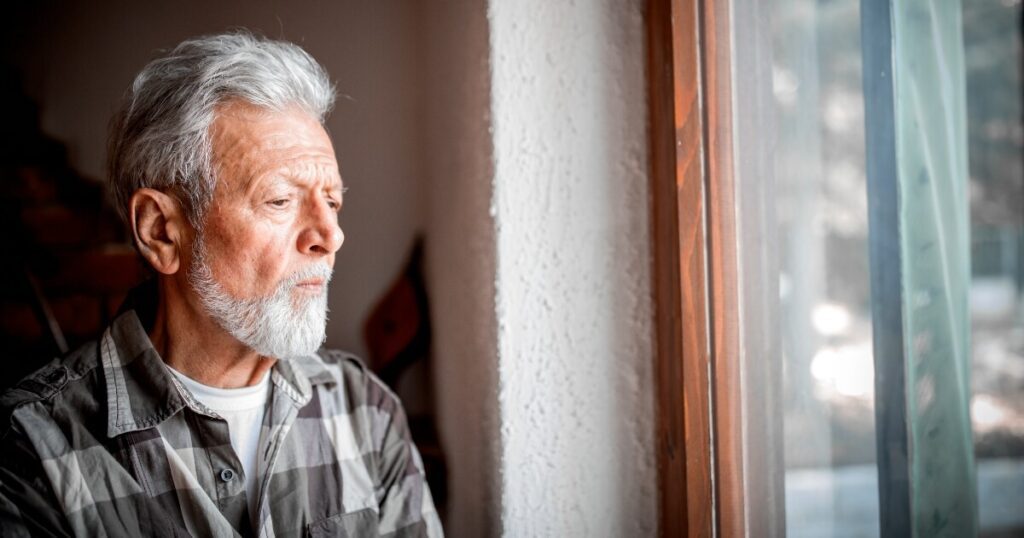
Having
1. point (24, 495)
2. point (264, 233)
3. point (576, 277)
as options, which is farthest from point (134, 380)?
point (576, 277)

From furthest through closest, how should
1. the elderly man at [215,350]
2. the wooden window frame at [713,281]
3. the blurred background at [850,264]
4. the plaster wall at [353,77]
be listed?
the plaster wall at [353,77] < the elderly man at [215,350] < the wooden window frame at [713,281] < the blurred background at [850,264]

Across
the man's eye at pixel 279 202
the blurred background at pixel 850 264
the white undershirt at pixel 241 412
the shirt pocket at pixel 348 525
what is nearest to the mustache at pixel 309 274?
the man's eye at pixel 279 202

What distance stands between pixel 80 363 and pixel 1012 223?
1.36 metres

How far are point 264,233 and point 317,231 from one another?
0.09m

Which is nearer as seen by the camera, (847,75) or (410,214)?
(847,75)

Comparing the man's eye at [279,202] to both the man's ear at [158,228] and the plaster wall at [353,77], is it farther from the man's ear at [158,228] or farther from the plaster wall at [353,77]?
the plaster wall at [353,77]

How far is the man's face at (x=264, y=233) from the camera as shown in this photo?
1130mm

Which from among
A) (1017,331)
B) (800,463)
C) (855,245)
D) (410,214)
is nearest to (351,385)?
(410,214)

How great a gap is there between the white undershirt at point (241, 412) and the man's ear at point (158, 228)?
7.9 inches

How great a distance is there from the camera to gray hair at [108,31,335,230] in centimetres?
114

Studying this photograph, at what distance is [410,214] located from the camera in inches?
72.8

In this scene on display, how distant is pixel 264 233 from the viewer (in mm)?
1135

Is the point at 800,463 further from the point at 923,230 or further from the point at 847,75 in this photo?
the point at 847,75

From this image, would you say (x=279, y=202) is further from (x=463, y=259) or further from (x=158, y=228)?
(x=463, y=259)
